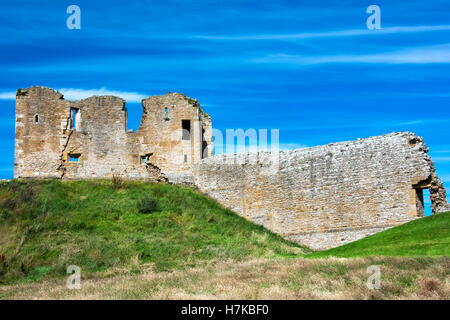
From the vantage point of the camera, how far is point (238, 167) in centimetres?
2948

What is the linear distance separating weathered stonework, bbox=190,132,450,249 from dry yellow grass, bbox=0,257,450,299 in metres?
9.15

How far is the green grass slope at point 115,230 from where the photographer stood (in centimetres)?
2047

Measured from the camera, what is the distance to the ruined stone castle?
24219 millimetres

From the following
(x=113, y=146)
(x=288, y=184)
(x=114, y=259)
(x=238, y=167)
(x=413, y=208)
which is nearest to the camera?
(x=114, y=259)

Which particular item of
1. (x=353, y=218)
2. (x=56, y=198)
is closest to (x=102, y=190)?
(x=56, y=198)

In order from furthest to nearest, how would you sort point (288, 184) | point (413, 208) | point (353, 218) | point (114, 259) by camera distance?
point (288, 184) < point (353, 218) < point (413, 208) < point (114, 259)

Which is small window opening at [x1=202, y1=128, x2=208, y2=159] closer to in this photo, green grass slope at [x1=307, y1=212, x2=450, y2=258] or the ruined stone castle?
the ruined stone castle

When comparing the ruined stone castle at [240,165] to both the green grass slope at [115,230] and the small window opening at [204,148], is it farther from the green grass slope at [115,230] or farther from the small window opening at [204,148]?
the green grass slope at [115,230]

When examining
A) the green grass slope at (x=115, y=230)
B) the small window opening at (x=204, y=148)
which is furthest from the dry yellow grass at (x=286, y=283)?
the small window opening at (x=204, y=148)

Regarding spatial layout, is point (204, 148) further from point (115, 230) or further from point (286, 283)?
point (286, 283)

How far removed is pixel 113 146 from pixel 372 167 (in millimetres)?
15299

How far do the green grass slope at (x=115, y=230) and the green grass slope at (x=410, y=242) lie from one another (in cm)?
289

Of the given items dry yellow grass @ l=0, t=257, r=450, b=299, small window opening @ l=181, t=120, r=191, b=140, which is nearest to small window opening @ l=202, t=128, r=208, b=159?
small window opening @ l=181, t=120, r=191, b=140
